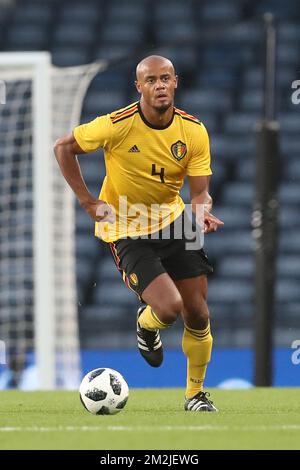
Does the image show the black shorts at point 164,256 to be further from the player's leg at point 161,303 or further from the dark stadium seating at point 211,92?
the dark stadium seating at point 211,92

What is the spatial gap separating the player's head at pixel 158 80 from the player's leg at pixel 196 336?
100 centimetres

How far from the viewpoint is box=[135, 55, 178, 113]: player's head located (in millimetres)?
6227

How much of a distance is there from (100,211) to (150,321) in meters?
0.68

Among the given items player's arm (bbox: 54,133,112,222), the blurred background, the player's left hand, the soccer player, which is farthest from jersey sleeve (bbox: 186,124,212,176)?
the blurred background

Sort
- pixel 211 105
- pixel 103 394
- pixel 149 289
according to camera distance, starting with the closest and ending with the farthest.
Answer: pixel 103 394 < pixel 149 289 < pixel 211 105

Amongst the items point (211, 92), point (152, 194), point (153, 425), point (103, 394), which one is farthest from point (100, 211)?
point (211, 92)

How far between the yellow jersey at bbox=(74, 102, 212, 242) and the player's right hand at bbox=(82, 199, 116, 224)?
183 millimetres

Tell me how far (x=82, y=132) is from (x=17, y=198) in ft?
25.4

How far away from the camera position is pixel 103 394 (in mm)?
6059

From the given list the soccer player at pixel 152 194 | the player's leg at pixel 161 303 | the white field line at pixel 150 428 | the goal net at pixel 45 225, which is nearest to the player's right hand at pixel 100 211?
the soccer player at pixel 152 194

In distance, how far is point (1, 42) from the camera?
56.4 ft

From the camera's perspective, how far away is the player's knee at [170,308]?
240 inches

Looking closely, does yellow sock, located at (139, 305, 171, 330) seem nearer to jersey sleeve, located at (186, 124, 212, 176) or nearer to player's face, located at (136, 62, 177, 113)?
jersey sleeve, located at (186, 124, 212, 176)

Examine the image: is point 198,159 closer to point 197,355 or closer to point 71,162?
point 71,162
